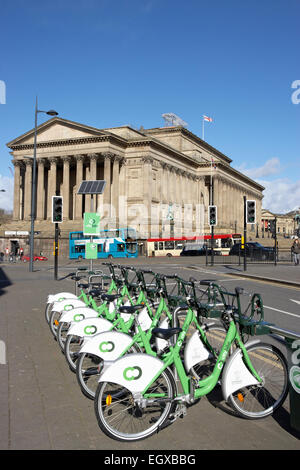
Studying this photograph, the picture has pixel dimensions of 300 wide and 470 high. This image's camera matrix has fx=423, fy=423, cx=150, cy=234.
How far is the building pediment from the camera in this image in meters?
63.4

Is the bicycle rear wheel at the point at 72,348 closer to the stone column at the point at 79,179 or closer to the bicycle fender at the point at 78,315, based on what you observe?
the bicycle fender at the point at 78,315

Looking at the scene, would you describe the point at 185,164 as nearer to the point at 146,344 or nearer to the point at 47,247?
the point at 47,247

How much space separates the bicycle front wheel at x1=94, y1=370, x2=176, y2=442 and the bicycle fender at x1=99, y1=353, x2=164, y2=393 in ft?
0.36

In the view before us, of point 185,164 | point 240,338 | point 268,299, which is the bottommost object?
point 268,299

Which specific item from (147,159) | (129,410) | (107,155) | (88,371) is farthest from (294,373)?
(147,159)

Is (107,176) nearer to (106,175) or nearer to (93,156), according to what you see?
(106,175)

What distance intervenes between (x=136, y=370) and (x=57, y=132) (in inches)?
2600

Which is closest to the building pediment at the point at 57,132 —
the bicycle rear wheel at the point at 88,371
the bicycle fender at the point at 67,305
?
the bicycle fender at the point at 67,305

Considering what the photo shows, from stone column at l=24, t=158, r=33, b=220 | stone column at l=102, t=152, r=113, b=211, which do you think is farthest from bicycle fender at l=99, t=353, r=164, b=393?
stone column at l=24, t=158, r=33, b=220

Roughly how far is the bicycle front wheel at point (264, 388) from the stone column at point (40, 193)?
64137 mm

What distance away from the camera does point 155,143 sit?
66.8 metres

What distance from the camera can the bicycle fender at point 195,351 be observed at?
4781mm
